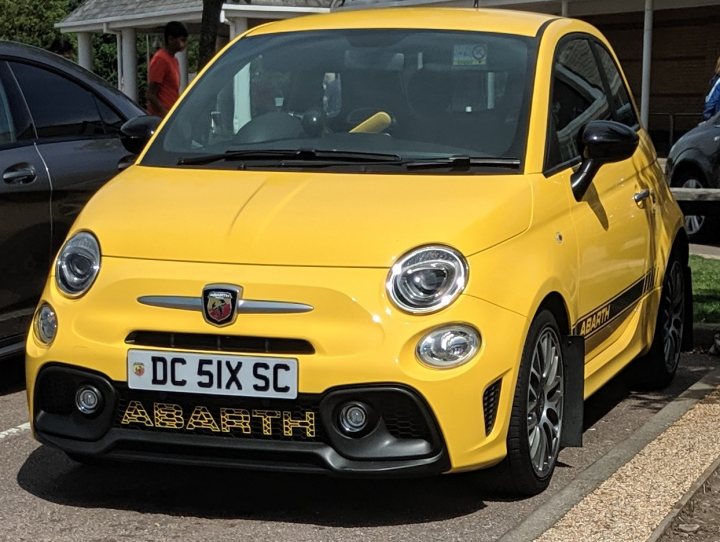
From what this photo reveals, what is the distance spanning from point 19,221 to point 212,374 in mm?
2285

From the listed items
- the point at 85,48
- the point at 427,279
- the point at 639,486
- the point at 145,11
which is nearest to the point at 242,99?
the point at 427,279

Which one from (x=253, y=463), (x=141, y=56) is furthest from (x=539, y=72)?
(x=141, y=56)

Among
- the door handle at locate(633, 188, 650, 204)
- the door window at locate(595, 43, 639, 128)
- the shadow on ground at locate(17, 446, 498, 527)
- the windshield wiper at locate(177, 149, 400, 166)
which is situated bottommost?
the shadow on ground at locate(17, 446, 498, 527)

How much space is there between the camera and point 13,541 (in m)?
4.08

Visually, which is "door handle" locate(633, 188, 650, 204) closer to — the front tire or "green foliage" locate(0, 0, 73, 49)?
the front tire

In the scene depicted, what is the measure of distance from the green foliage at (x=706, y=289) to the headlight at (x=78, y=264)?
14.9 feet

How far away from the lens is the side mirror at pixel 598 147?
194 inches

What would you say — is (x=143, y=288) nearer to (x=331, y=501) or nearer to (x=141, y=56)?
(x=331, y=501)

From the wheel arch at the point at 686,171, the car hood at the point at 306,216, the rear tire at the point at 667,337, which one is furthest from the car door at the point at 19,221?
the wheel arch at the point at 686,171

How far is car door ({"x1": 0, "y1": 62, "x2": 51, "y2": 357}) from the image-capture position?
582cm

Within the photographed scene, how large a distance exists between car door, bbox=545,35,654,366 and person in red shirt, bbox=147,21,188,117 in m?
6.57

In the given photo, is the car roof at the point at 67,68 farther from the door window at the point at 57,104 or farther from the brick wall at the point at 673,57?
the brick wall at the point at 673,57

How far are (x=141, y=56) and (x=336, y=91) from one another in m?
45.0

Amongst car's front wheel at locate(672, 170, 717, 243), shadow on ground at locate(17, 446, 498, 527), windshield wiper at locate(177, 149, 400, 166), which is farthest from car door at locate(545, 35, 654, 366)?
car's front wheel at locate(672, 170, 717, 243)
